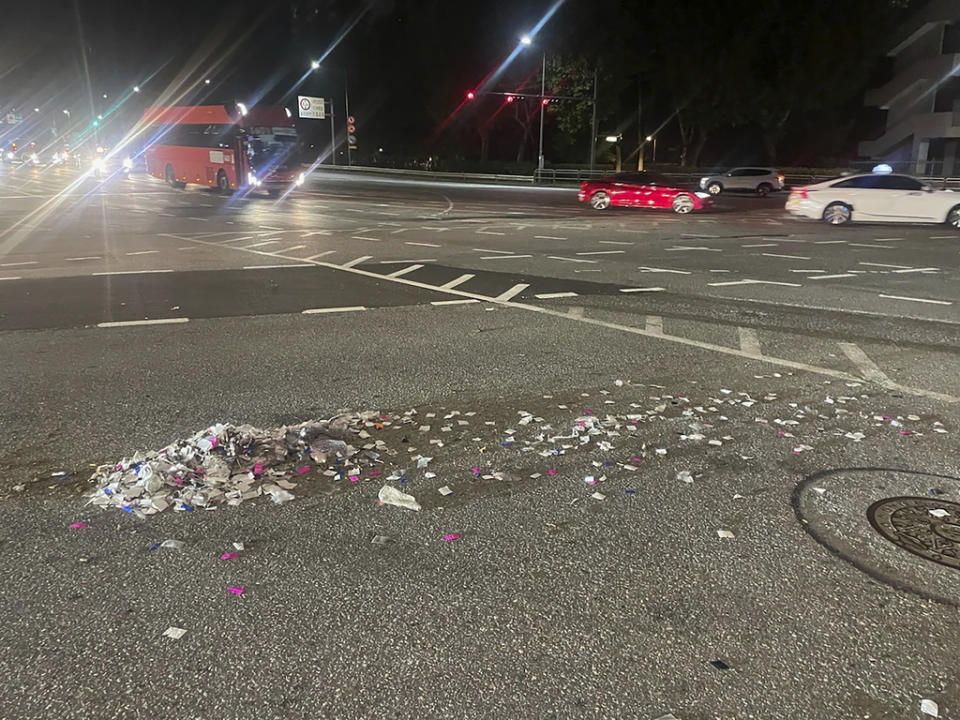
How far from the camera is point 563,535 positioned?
3799 mm

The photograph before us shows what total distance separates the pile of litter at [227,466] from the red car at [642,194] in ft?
76.4

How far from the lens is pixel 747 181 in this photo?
1559 inches

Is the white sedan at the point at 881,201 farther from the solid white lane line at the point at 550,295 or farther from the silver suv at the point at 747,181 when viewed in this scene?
the silver suv at the point at 747,181

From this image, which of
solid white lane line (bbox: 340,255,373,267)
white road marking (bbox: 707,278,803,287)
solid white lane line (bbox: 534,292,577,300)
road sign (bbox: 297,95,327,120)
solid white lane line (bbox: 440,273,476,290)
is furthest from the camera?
road sign (bbox: 297,95,327,120)

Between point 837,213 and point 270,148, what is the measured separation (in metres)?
22.4

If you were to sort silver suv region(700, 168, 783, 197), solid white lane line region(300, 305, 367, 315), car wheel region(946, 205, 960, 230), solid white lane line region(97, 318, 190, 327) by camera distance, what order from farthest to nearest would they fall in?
silver suv region(700, 168, 783, 197), car wheel region(946, 205, 960, 230), solid white lane line region(300, 305, 367, 315), solid white lane line region(97, 318, 190, 327)

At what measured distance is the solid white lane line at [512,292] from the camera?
9.99 metres

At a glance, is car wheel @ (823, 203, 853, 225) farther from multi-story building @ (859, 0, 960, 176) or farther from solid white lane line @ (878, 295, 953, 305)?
multi-story building @ (859, 0, 960, 176)

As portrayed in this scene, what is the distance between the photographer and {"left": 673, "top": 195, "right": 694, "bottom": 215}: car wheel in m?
26.1

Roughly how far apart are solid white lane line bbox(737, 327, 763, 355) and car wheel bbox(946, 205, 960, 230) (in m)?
15.8

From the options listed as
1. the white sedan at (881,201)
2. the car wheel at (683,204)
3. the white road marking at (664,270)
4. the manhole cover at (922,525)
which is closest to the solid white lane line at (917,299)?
the white road marking at (664,270)

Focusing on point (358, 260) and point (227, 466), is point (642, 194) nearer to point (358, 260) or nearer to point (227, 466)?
point (358, 260)

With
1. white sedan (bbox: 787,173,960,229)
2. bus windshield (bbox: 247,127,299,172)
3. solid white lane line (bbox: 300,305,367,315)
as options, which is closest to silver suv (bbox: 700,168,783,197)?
white sedan (bbox: 787,173,960,229)

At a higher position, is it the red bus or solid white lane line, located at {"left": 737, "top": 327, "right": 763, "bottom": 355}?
the red bus
